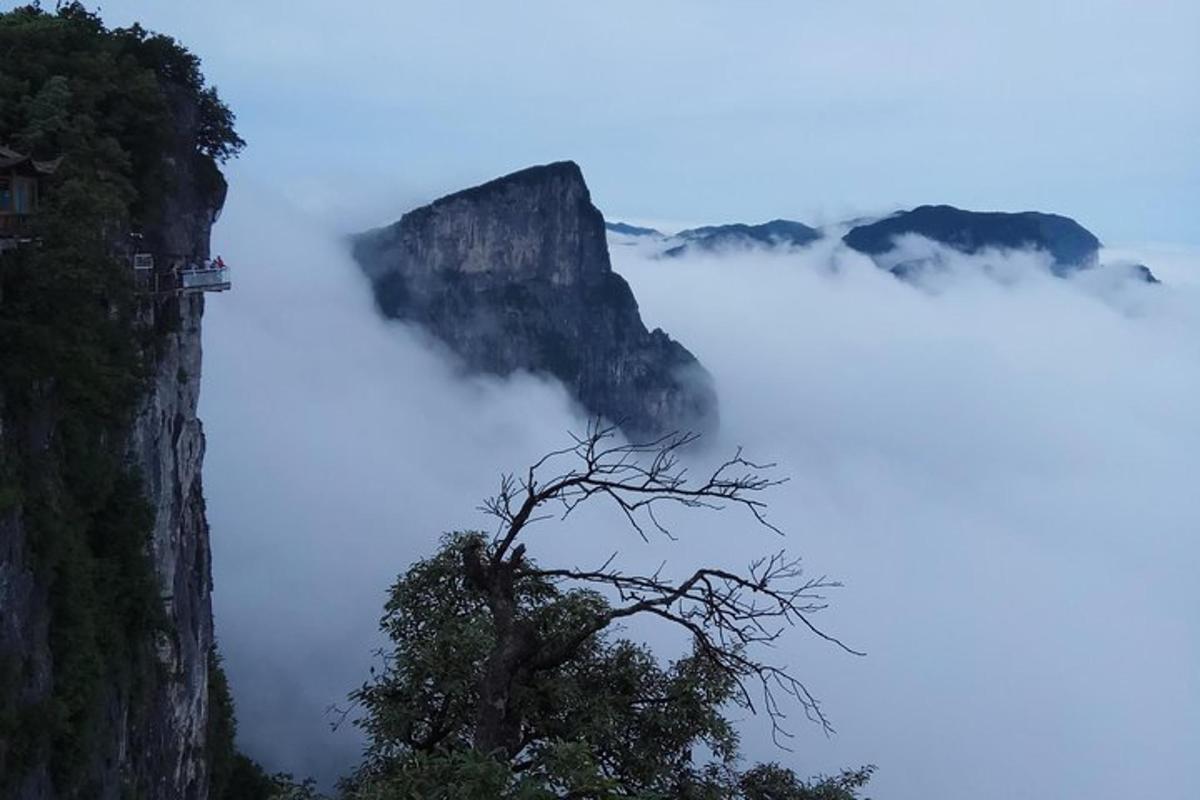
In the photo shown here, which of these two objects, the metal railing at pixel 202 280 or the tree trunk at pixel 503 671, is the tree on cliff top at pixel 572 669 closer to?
the tree trunk at pixel 503 671

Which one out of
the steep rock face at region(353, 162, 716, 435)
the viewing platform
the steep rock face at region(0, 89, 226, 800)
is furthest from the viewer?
the steep rock face at region(353, 162, 716, 435)

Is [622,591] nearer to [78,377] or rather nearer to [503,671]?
[503,671]

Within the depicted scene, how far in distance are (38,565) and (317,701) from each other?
40.8m

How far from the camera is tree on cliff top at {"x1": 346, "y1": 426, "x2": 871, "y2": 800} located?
6.25 metres

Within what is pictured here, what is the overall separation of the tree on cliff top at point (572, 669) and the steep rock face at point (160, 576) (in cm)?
1152

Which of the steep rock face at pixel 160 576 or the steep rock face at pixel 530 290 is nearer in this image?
the steep rock face at pixel 160 576

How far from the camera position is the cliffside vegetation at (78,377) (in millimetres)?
17656

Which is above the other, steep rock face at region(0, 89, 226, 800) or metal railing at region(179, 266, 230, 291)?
metal railing at region(179, 266, 230, 291)

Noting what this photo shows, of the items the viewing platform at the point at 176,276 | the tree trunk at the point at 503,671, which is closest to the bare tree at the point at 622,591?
the tree trunk at the point at 503,671

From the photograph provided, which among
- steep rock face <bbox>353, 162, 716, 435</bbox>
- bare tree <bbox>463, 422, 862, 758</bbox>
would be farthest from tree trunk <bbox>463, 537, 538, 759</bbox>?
steep rock face <bbox>353, 162, 716, 435</bbox>

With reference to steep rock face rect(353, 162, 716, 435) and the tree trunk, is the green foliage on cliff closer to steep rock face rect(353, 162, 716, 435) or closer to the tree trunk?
the tree trunk

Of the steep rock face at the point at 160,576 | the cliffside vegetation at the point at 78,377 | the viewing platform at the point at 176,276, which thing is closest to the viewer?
the steep rock face at the point at 160,576

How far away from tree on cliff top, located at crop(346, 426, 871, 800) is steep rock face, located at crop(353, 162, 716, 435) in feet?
338

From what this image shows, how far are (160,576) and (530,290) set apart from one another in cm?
9751
